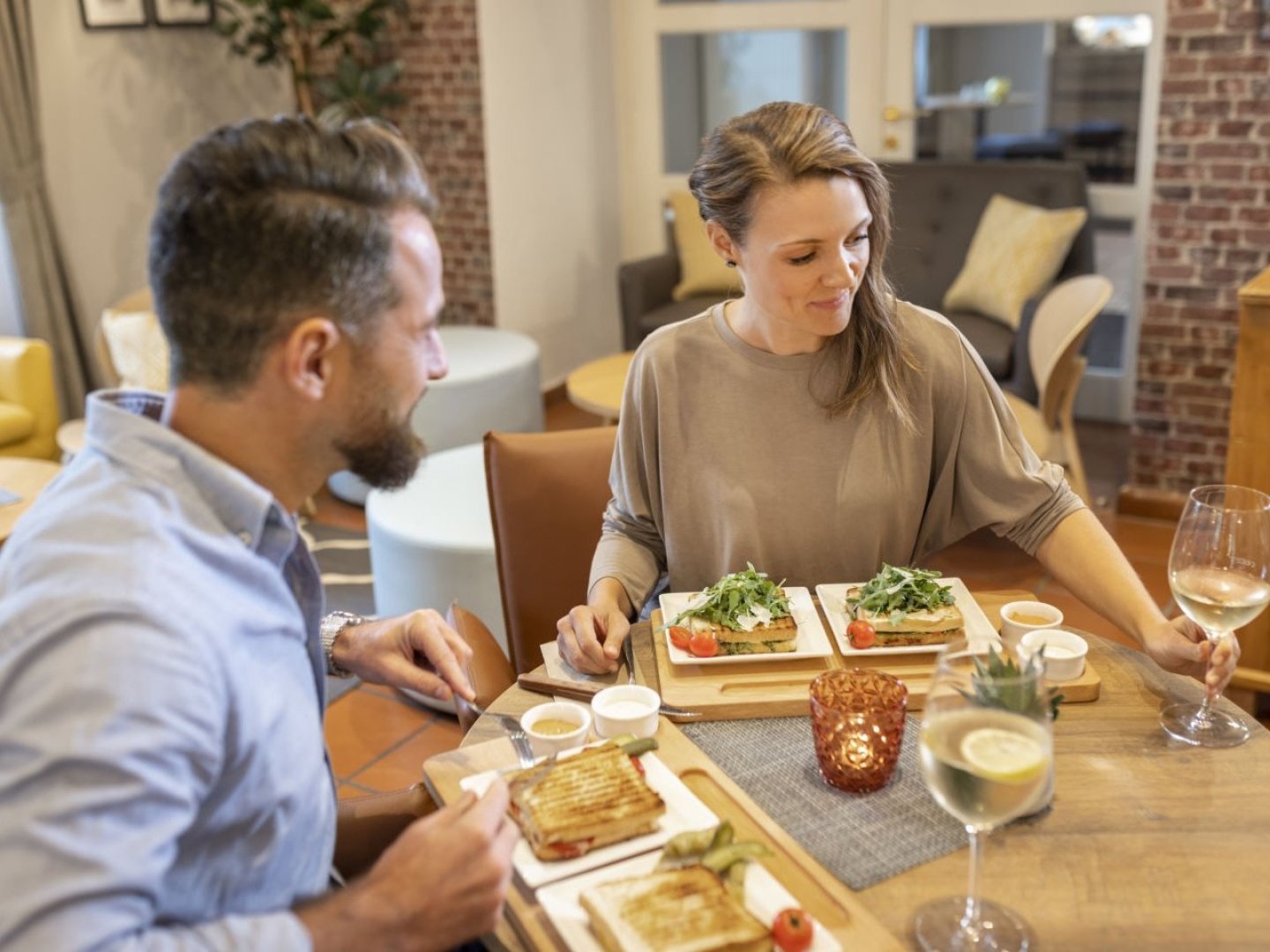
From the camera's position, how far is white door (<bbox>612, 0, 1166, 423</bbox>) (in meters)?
4.88

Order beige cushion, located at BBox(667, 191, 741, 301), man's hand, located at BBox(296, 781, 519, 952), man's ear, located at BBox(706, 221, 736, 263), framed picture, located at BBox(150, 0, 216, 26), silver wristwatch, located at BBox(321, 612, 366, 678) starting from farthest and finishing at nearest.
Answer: framed picture, located at BBox(150, 0, 216, 26) < beige cushion, located at BBox(667, 191, 741, 301) < man's ear, located at BBox(706, 221, 736, 263) < silver wristwatch, located at BBox(321, 612, 366, 678) < man's hand, located at BBox(296, 781, 519, 952)

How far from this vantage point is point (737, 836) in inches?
46.6

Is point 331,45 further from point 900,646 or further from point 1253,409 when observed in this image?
point 900,646

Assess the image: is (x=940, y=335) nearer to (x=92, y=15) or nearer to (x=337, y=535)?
(x=337, y=535)

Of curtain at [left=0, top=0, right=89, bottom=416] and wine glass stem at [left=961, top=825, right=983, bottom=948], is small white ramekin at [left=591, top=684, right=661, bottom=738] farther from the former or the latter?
curtain at [left=0, top=0, right=89, bottom=416]

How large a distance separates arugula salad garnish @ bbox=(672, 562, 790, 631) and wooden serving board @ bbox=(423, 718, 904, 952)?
21cm

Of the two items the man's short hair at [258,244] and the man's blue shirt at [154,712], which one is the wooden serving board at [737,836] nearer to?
the man's blue shirt at [154,712]

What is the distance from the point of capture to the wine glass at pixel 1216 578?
136 centimetres

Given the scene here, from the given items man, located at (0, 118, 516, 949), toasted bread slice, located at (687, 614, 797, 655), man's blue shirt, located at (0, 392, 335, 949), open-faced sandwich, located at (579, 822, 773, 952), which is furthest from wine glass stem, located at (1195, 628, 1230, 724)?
man's blue shirt, located at (0, 392, 335, 949)

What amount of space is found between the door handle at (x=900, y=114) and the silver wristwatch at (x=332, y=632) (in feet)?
14.3

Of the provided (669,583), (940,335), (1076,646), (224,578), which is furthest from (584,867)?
(940,335)

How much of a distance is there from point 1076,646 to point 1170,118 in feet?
10.3

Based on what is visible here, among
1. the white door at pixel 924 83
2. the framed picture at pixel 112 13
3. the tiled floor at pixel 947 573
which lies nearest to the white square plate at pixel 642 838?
the tiled floor at pixel 947 573

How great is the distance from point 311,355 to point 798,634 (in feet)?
2.42
